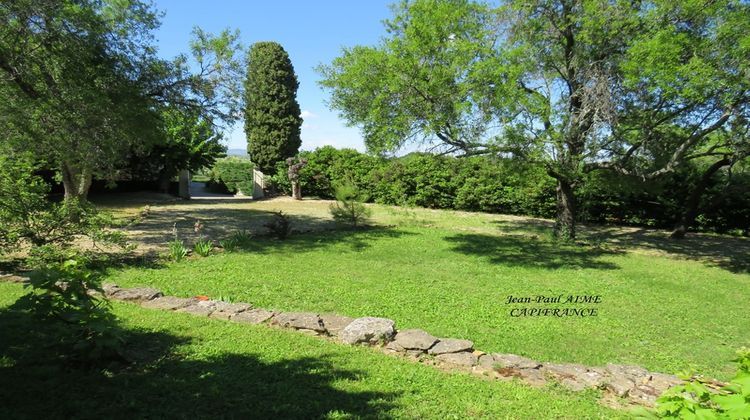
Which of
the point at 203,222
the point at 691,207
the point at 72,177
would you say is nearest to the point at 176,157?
the point at 203,222

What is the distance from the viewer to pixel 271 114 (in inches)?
928

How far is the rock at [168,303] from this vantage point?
5398 mm

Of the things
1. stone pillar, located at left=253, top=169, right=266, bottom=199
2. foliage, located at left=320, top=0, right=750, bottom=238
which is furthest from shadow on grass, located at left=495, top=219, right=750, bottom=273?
stone pillar, located at left=253, top=169, right=266, bottom=199

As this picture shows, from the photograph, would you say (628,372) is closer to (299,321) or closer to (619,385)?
(619,385)

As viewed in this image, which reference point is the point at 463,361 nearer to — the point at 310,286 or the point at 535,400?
the point at 535,400

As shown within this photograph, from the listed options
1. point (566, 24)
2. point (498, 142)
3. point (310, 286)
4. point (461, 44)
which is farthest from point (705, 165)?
point (310, 286)

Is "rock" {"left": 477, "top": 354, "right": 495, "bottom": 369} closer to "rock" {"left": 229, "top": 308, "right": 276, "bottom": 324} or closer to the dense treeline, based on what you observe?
"rock" {"left": 229, "top": 308, "right": 276, "bottom": 324}

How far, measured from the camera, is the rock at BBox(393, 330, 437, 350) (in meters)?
4.36

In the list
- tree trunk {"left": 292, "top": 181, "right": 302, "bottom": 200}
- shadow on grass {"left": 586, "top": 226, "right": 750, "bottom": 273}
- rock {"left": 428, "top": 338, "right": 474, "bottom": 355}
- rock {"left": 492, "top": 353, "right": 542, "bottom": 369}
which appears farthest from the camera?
tree trunk {"left": 292, "top": 181, "right": 302, "bottom": 200}

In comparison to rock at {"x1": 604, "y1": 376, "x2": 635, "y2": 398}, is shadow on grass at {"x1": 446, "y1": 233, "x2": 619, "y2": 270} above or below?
above

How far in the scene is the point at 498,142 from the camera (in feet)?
31.3

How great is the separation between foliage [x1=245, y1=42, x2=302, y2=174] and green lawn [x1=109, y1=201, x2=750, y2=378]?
13.0m

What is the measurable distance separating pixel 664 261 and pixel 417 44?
7.06 meters

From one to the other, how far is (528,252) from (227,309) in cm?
707
